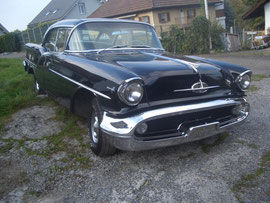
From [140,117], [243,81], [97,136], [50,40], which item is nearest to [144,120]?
[140,117]

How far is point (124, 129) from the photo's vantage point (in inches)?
99.9

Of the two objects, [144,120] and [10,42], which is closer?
[144,120]

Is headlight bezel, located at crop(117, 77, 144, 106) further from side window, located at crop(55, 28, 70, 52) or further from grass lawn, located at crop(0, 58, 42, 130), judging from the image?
grass lawn, located at crop(0, 58, 42, 130)

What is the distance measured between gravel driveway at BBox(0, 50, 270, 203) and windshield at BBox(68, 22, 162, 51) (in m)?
1.24

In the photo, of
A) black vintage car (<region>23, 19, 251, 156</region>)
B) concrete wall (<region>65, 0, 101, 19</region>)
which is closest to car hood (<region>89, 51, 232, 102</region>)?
black vintage car (<region>23, 19, 251, 156</region>)

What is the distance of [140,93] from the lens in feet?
8.54

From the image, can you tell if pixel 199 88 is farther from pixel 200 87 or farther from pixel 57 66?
pixel 57 66

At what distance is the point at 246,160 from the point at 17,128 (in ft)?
9.68

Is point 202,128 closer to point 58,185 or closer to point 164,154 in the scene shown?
point 164,154

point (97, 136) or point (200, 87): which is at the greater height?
point (200, 87)

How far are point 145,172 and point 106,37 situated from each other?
1.99 m

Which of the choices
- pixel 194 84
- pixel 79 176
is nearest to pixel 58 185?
pixel 79 176

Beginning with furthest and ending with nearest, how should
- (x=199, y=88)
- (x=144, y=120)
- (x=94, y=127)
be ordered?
(x=94, y=127) → (x=199, y=88) → (x=144, y=120)

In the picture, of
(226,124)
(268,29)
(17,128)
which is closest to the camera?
(226,124)
